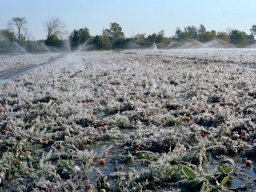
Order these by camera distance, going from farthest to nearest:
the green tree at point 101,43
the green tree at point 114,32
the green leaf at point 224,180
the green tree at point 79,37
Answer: the green tree at point 114,32, the green tree at point 79,37, the green tree at point 101,43, the green leaf at point 224,180

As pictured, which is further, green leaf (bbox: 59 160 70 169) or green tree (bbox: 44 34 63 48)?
green tree (bbox: 44 34 63 48)

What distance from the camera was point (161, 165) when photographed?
6.59 meters

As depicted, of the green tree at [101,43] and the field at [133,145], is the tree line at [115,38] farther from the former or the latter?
the field at [133,145]

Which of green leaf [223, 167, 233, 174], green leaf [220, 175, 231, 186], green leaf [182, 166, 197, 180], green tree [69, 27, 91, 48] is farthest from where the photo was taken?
green tree [69, 27, 91, 48]

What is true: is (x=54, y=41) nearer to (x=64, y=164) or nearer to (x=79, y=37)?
(x=79, y=37)

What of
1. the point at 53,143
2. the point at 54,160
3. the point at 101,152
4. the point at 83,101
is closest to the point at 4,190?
the point at 54,160

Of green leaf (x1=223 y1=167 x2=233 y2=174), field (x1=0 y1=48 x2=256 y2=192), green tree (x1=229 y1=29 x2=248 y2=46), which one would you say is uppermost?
green tree (x1=229 y1=29 x2=248 y2=46)

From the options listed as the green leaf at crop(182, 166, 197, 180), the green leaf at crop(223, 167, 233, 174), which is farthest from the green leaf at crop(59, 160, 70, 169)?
the green leaf at crop(223, 167, 233, 174)

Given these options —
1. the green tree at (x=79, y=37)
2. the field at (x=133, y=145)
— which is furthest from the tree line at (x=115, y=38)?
the field at (x=133, y=145)

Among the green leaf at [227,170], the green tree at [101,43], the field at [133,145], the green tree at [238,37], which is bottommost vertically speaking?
the field at [133,145]

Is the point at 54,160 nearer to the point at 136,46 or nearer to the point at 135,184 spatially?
the point at 135,184

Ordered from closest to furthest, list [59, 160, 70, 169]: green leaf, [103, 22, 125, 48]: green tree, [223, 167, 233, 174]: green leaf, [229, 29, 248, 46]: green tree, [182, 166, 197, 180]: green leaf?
[182, 166, 197, 180]: green leaf → [223, 167, 233, 174]: green leaf → [59, 160, 70, 169]: green leaf → [229, 29, 248, 46]: green tree → [103, 22, 125, 48]: green tree

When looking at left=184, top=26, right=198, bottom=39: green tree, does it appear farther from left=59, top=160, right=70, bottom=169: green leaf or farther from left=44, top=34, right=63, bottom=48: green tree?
left=59, top=160, right=70, bottom=169: green leaf

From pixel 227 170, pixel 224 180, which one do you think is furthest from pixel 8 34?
pixel 224 180
